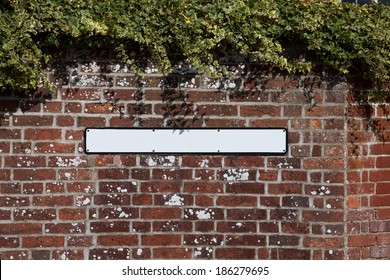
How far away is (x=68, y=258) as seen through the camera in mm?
5344

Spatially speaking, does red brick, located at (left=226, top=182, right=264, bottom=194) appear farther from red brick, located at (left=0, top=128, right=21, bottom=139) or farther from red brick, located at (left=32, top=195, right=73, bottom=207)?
red brick, located at (left=0, top=128, right=21, bottom=139)

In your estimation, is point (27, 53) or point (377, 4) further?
point (377, 4)

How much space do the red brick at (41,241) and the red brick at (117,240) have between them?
11.7 inches

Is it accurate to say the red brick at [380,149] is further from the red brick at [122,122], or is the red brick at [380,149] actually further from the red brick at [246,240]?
the red brick at [122,122]

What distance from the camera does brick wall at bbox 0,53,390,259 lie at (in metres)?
5.30

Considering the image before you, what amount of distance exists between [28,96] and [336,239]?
2.57 meters

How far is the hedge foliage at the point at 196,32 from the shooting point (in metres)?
Answer: 5.06

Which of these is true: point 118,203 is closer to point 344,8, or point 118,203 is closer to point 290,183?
point 290,183

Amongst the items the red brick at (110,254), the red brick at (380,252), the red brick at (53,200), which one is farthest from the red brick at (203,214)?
the red brick at (380,252)

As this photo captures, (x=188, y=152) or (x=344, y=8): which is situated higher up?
(x=344, y=8)

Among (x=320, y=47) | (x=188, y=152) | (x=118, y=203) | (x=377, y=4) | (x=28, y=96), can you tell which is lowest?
(x=118, y=203)

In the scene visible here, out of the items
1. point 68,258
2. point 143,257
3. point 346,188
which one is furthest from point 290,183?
point 68,258

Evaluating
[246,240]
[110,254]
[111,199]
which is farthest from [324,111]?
[110,254]
